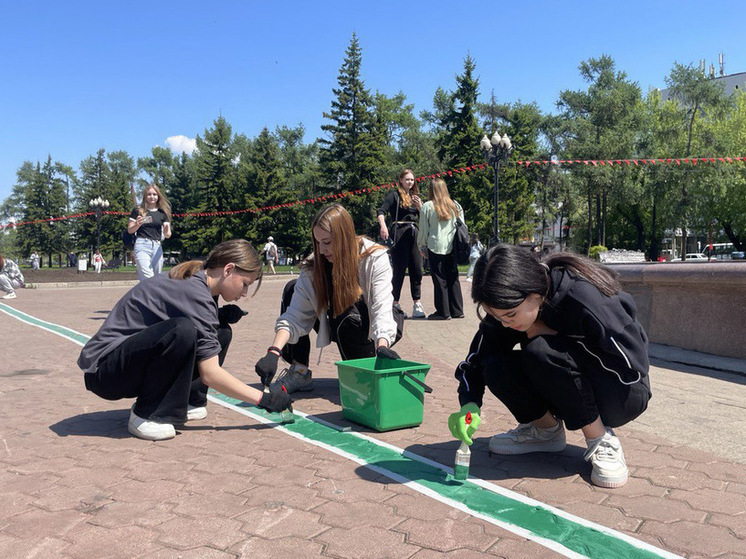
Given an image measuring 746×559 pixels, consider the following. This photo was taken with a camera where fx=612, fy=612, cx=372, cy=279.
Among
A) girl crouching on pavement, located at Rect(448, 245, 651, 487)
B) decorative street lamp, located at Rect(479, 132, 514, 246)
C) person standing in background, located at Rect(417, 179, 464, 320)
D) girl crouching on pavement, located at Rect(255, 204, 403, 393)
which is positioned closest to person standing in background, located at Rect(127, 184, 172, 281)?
person standing in background, located at Rect(417, 179, 464, 320)

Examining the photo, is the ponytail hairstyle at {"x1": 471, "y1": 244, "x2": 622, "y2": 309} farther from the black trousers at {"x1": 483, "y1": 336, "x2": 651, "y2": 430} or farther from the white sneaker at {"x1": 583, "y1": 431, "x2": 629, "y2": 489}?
the white sneaker at {"x1": 583, "y1": 431, "x2": 629, "y2": 489}

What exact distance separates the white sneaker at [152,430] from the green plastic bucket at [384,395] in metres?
1.00

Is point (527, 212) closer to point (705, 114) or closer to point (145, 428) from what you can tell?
point (705, 114)

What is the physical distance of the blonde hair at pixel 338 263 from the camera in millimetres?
3857

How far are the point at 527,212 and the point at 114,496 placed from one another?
Result: 1907 inches

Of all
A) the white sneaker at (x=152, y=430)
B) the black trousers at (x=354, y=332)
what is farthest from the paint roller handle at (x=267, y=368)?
the black trousers at (x=354, y=332)

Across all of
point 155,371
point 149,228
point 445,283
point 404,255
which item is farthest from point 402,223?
point 155,371

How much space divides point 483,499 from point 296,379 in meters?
2.18

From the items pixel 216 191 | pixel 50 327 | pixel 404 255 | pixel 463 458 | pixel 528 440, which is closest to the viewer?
pixel 463 458

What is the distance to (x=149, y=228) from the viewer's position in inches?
348

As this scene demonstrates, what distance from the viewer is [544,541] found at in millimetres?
2143

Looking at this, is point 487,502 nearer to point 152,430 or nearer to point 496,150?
point 152,430

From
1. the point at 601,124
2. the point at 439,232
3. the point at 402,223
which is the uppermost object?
the point at 601,124

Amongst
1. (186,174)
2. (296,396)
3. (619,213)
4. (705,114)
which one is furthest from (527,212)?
(296,396)
